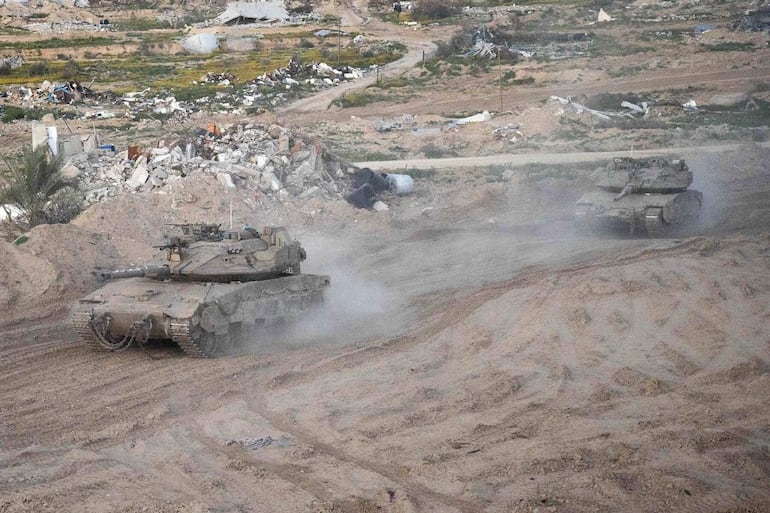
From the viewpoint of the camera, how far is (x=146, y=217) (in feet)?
76.4

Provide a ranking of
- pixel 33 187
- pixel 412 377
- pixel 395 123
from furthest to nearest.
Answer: pixel 395 123
pixel 33 187
pixel 412 377

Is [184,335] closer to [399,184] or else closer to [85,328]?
[85,328]

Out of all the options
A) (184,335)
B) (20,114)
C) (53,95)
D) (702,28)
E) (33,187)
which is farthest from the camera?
(702,28)

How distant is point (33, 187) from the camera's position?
2270 centimetres

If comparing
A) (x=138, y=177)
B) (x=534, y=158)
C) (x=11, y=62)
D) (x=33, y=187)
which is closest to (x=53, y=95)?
(x=11, y=62)

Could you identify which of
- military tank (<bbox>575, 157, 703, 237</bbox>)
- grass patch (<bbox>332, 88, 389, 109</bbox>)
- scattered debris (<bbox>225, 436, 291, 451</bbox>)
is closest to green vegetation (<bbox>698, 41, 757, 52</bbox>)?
grass patch (<bbox>332, 88, 389, 109</bbox>)

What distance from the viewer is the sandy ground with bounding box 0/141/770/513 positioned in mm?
9781

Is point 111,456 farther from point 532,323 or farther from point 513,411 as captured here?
point 532,323

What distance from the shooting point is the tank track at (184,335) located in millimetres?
14594

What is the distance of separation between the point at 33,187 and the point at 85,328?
8605 mm

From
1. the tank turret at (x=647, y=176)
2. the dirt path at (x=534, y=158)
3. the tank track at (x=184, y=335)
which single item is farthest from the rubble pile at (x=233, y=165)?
the tank track at (x=184, y=335)

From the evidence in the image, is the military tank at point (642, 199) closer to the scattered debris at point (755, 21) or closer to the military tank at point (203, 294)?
the military tank at point (203, 294)

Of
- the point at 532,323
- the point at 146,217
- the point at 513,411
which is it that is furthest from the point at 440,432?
the point at 146,217

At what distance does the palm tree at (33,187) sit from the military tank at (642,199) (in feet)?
36.0
